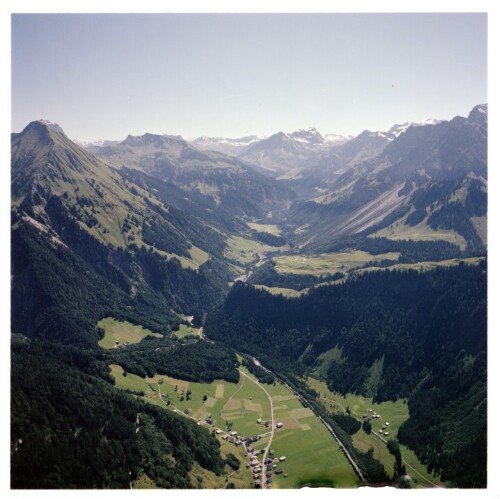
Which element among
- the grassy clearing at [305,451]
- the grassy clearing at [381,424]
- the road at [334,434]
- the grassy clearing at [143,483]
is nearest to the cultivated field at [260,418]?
the grassy clearing at [305,451]

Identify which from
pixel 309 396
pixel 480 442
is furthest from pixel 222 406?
pixel 480 442

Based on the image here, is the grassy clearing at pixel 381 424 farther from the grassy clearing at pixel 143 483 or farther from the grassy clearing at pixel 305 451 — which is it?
the grassy clearing at pixel 143 483

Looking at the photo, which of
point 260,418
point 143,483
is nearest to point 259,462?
point 260,418

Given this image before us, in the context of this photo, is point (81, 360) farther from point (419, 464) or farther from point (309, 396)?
point (419, 464)
